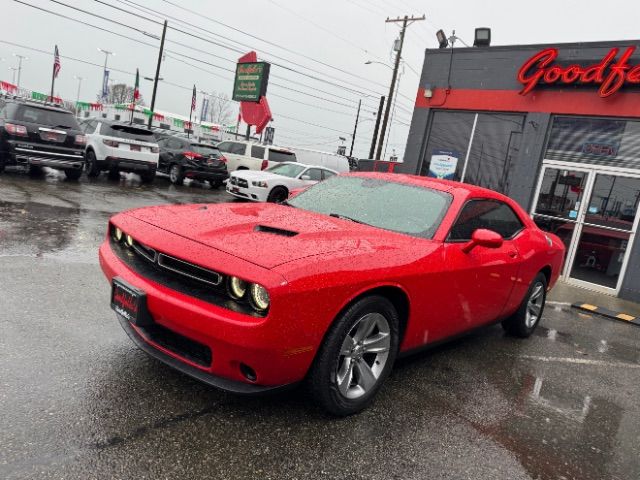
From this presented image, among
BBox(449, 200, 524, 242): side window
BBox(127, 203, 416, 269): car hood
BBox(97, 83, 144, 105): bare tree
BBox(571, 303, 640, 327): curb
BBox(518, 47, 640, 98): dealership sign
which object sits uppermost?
BBox(97, 83, 144, 105): bare tree

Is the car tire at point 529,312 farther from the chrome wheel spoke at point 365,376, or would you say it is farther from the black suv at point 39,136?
the black suv at point 39,136

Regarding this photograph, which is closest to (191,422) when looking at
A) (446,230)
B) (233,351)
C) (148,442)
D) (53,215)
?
(148,442)

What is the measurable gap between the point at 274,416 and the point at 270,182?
1023 centimetres

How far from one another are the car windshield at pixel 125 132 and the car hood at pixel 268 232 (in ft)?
33.9

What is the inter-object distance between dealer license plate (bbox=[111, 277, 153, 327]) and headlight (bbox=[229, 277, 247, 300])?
0.49m

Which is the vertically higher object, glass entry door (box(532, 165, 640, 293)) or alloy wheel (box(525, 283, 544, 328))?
glass entry door (box(532, 165, 640, 293))

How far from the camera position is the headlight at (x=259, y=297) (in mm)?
2326

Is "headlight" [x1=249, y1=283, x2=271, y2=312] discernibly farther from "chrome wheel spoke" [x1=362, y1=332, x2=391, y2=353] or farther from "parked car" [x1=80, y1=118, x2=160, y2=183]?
"parked car" [x1=80, y1=118, x2=160, y2=183]

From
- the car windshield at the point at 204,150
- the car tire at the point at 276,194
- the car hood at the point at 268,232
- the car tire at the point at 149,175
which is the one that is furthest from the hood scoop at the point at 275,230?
Result: the car windshield at the point at 204,150

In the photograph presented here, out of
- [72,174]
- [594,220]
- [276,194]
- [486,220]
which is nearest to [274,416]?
[486,220]

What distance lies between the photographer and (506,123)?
35.8 ft

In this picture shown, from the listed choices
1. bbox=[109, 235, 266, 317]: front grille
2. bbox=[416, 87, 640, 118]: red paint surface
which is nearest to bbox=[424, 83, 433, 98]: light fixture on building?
bbox=[416, 87, 640, 118]: red paint surface

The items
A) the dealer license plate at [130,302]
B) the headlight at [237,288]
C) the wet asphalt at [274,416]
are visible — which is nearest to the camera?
the wet asphalt at [274,416]

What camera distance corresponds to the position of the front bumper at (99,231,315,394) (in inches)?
90.0
